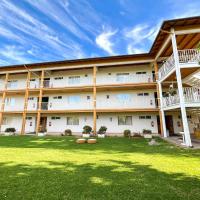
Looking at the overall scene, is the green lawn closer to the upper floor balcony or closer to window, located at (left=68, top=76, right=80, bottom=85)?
the upper floor balcony

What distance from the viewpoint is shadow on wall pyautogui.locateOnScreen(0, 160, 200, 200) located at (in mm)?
4281

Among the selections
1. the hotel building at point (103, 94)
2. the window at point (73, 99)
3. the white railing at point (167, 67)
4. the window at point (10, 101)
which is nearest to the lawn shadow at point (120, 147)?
the hotel building at point (103, 94)

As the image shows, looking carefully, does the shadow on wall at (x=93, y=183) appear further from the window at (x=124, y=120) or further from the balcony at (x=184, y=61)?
the window at (x=124, y=120)

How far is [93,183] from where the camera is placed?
5.09 m

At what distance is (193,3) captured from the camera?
11.3 m

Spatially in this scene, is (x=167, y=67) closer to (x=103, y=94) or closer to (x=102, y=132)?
(x=103, y=94)

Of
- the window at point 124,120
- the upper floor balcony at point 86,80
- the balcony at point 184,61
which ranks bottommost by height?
the window at point 124,120

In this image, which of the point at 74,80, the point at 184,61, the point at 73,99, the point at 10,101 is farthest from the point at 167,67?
the point at 10,101

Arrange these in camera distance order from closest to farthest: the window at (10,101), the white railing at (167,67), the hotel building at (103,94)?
Result: the white railing at (167,67) → the hotel building at (103,94) → the window at (10,101)

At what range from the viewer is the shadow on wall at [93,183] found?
428 cm

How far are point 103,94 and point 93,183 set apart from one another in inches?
684

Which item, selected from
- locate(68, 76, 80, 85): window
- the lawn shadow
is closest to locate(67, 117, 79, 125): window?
locate(68, 76, 80, 85): window

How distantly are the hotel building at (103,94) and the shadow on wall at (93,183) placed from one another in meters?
11.2

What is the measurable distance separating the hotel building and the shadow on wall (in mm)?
11212
